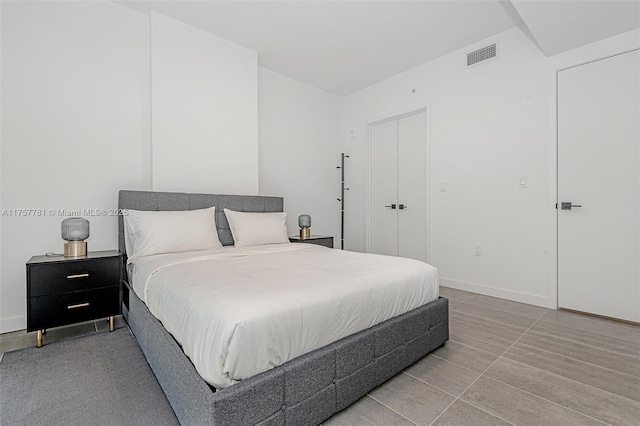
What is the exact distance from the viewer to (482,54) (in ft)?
11.2

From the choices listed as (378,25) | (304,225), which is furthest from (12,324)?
(378,25)

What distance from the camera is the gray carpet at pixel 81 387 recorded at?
55.1 inches

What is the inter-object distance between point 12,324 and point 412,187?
13.9 ft

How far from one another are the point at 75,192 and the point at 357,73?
3.52 m

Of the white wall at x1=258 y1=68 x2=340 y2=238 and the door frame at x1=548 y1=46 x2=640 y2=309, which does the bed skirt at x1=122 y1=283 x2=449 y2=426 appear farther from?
the white wall at x1=258 y1=68 x2=340 y2=238

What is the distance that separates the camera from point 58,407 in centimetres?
147

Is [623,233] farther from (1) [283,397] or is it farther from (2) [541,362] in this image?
(1) [283,397]

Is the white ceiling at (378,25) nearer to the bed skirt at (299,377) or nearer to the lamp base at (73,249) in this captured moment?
the lamp base at (73,249)

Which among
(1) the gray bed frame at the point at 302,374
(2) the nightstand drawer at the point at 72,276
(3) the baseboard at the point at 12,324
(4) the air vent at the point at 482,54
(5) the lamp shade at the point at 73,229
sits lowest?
(3) the baseboard at the point at 12,324

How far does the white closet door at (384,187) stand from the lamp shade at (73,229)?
354 cm

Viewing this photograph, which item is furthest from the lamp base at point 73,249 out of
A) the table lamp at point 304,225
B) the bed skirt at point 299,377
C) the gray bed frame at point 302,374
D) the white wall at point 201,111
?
the table lamp at point 304,225

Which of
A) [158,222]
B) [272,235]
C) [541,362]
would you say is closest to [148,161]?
[158,222]

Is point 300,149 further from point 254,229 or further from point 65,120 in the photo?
point 65,120

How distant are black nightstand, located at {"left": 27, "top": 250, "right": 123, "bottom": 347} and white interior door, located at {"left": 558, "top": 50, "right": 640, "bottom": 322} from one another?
391cm
